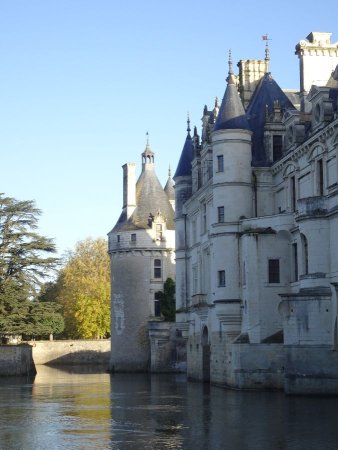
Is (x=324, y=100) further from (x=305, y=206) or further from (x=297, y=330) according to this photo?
(x=297, y=330)

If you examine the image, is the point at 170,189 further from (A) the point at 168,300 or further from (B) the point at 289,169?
(B) the point at 289,169

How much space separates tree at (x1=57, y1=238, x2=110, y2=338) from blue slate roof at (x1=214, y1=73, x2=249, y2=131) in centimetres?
3936

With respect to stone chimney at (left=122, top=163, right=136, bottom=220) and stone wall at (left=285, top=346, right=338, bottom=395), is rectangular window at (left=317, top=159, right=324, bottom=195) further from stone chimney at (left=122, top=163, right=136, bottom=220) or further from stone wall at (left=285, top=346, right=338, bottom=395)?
stone chimney at (left=122, top=163, right=136, bottom=220)

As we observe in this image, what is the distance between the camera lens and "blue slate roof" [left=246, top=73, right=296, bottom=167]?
1583 inches

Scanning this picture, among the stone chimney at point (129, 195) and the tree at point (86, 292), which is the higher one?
the stone chimney at point (129, 195)

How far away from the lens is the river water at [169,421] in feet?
63.9

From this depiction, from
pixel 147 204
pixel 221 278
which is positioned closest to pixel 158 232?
pixel 147 204

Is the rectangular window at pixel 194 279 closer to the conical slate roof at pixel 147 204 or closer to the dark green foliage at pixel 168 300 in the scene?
the dark green foliage at pixel 168 300

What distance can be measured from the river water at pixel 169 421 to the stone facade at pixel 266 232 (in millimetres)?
2128

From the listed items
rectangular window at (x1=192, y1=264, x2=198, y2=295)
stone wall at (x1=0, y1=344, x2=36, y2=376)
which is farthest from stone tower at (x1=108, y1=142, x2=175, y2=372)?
rectangular window at (x1=192, y1=264, x2=198, y2=295)

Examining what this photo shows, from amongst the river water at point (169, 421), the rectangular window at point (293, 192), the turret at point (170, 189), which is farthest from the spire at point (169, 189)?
the river water at point (169, 421)

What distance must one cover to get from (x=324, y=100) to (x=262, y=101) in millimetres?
10233

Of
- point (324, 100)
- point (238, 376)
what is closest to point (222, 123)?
point (324, 100)

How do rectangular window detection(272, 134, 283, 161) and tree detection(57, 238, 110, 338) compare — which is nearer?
rectangular window detection(272, 134, 283, 161)
